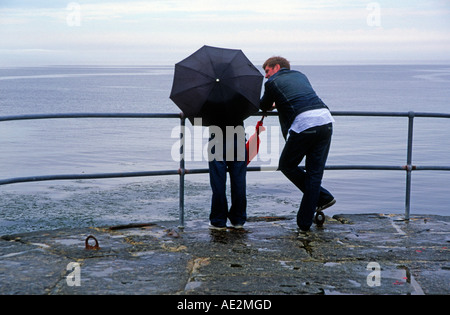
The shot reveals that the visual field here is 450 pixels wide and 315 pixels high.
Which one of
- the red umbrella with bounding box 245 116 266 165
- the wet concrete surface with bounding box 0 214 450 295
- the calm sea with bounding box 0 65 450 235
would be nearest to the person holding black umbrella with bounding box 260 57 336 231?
the red umbrella with bounding box 245 116 266 165

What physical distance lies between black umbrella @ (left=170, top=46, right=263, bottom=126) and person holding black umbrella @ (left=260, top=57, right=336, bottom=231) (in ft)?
0.72

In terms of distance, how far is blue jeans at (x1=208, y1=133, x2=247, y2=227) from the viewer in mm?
5969

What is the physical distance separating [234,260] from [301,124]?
4.79 ft

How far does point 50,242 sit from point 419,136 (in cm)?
1786

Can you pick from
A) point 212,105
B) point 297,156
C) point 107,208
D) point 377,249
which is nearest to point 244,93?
point 212,105

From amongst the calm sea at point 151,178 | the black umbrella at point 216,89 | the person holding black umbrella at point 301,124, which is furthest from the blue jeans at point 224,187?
the calm sea at point 151,178

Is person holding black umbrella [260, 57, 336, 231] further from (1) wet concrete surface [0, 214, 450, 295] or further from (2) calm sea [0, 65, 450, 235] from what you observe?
(2) calm sea [0, 65, 450, 235]

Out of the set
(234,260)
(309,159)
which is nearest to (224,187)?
(309,159)

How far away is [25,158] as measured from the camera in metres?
15.2

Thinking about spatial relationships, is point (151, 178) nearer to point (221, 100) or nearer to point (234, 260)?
point (221, 100)

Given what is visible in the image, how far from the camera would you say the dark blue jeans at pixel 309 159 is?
587cm

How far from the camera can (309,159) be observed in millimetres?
5996

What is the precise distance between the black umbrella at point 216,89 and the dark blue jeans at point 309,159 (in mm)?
482
